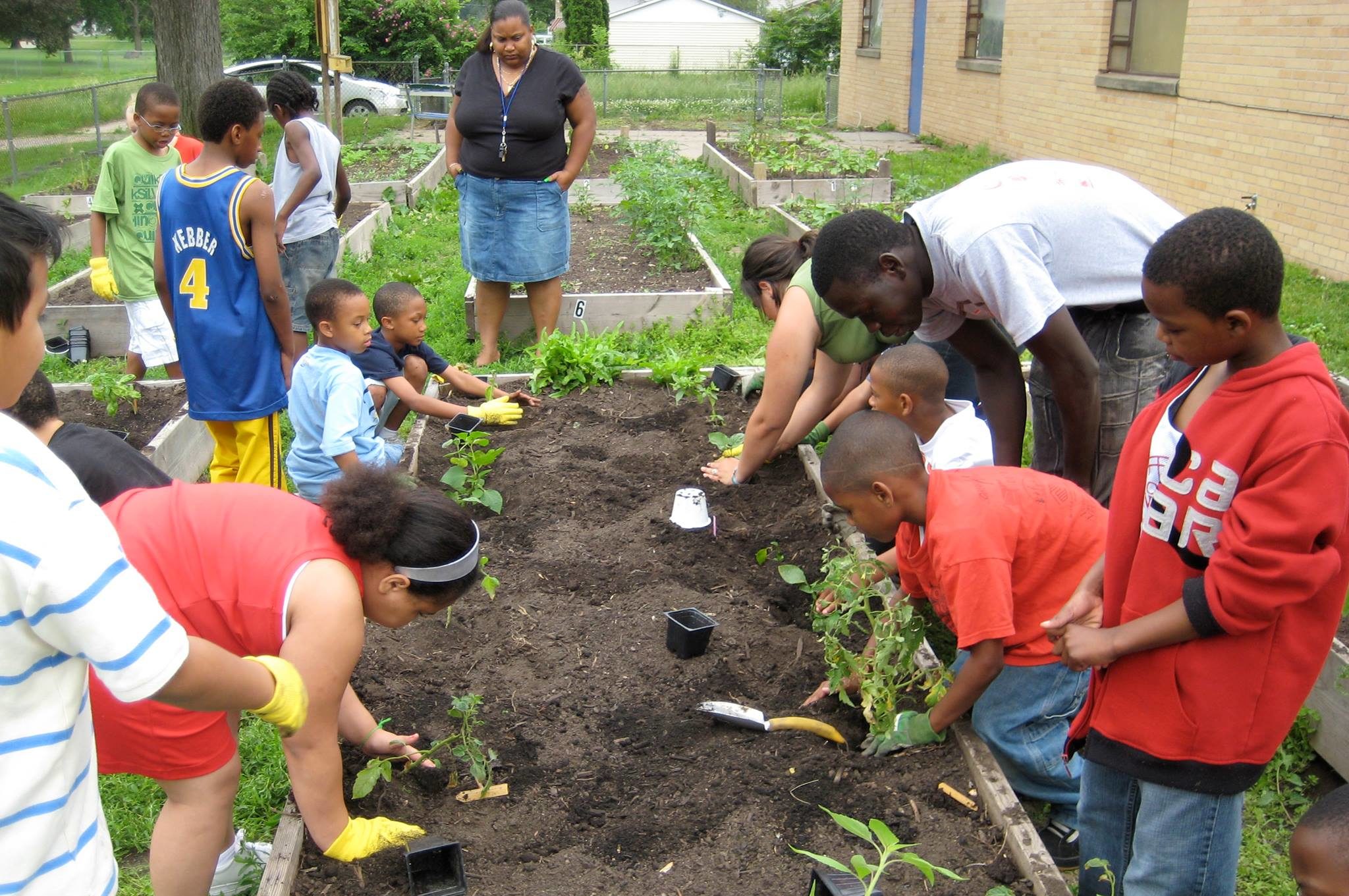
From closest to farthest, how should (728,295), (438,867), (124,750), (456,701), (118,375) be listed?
(124,750)
(438,867)
(456,701)
(118,375)
(728,295)

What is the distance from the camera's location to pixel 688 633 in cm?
363

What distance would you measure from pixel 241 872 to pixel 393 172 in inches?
479

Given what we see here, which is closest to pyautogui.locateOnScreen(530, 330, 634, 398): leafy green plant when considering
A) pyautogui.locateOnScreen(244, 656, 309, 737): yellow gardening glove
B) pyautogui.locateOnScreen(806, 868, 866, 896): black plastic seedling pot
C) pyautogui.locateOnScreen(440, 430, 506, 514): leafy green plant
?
pyautogui.locateOnScreen(440, 430, 506, 514): leafy green plant

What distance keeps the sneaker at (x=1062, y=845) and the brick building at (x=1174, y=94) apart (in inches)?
274

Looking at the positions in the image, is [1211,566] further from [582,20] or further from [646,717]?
[582,20]

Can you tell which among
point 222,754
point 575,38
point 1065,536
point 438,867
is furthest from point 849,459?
point 575,38

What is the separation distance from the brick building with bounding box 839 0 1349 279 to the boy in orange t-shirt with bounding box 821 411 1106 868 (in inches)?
274

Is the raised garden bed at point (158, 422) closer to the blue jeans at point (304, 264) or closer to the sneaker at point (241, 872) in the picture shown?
the blue jeans at point (304, 264)

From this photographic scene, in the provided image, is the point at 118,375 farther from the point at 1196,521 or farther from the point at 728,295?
the point at 1196,521

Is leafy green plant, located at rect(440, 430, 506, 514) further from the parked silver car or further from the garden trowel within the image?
the parked silver car

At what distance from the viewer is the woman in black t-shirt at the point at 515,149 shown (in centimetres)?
643

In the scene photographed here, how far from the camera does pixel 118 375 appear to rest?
236 inches

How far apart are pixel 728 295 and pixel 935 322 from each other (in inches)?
171

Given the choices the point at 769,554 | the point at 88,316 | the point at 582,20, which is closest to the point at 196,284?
the point at 769,554
